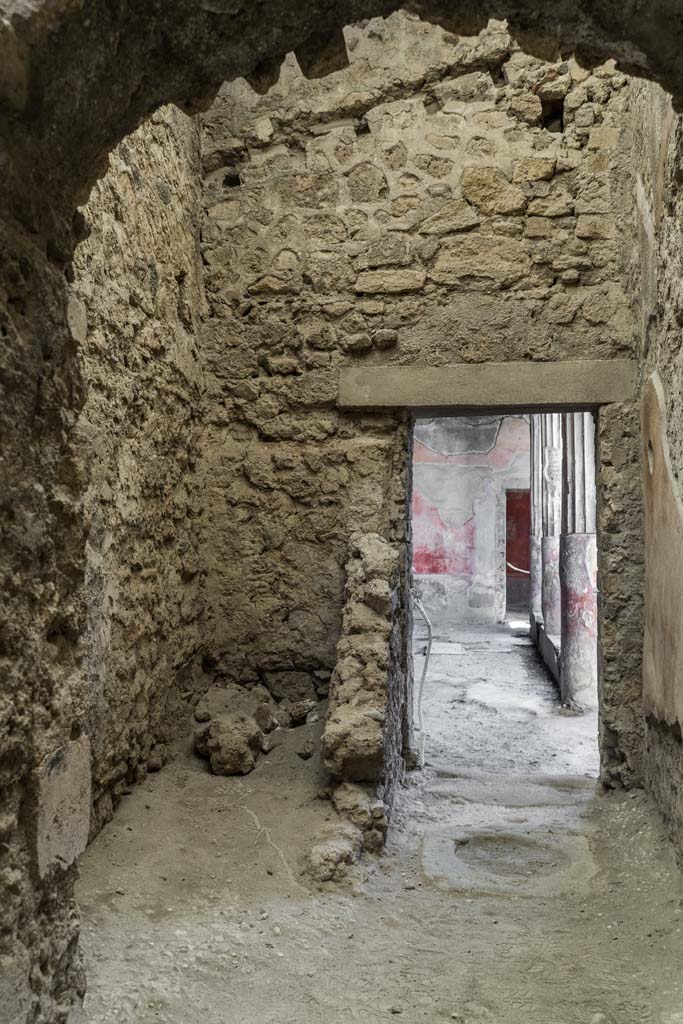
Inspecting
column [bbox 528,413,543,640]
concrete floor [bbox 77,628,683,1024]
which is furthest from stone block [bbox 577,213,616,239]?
column [bbox 528,413,543,640]

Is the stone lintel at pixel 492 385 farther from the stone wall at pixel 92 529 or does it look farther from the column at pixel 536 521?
the column at pixel 536 521

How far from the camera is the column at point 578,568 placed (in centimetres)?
633

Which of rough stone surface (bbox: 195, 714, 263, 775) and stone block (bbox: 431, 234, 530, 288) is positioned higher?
stone block (bbox: 431, 234, 530, 288)

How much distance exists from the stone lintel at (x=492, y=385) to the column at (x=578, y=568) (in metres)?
2.89

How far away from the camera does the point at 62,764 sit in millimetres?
1432

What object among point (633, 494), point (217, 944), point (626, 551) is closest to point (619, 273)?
point (633, 494)

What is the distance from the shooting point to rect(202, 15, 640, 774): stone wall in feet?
11.4

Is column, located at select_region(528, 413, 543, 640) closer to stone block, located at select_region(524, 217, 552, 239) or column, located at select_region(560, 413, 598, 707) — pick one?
column, located at select_region(560, 413, 598, 707)

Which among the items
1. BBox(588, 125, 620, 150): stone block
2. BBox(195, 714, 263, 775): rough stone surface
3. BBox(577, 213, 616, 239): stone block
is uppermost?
BBox(588, 125, 620, 150): stone block

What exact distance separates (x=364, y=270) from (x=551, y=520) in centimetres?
723

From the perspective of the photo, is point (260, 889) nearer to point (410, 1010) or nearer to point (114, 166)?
point (410, 1010)

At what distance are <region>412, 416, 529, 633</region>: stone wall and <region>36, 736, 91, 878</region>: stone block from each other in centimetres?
1275

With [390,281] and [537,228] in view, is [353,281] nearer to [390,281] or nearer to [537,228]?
[390,281]

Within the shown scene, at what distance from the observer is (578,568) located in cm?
696
